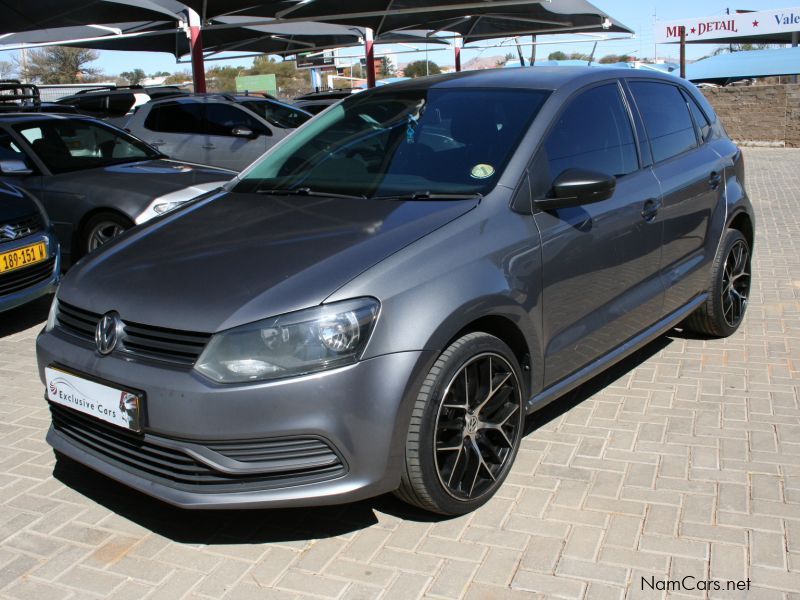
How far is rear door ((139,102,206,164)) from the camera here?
41.4 ft

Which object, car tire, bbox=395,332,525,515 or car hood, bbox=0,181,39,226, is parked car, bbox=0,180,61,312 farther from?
car tire, bbox=395,332,525,515

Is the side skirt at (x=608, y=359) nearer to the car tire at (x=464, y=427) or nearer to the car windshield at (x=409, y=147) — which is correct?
the car tire at (x=464, y=427)

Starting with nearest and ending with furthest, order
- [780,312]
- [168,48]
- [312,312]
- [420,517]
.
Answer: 1. [312,312]
2. [420,517]
3. [780,312]
4. [168,48]

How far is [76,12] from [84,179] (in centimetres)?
1294

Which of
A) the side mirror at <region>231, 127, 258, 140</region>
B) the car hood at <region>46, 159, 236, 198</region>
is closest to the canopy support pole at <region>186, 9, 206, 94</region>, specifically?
the side mirror at <region>231, 127, 258, 140</region>

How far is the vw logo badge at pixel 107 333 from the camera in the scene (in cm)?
306

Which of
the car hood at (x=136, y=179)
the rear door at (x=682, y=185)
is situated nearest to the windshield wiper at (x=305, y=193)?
the rear door at (x=682, y=185)

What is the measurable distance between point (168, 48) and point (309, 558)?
28.4m

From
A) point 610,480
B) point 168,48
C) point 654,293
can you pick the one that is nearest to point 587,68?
point 654,293

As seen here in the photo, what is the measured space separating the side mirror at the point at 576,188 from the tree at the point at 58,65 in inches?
2756

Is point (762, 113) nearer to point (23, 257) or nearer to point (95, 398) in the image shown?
point (23, 257)

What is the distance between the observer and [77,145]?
316 inches

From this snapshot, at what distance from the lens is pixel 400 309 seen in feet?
9.63

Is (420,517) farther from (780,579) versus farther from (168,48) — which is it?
(168,48)
